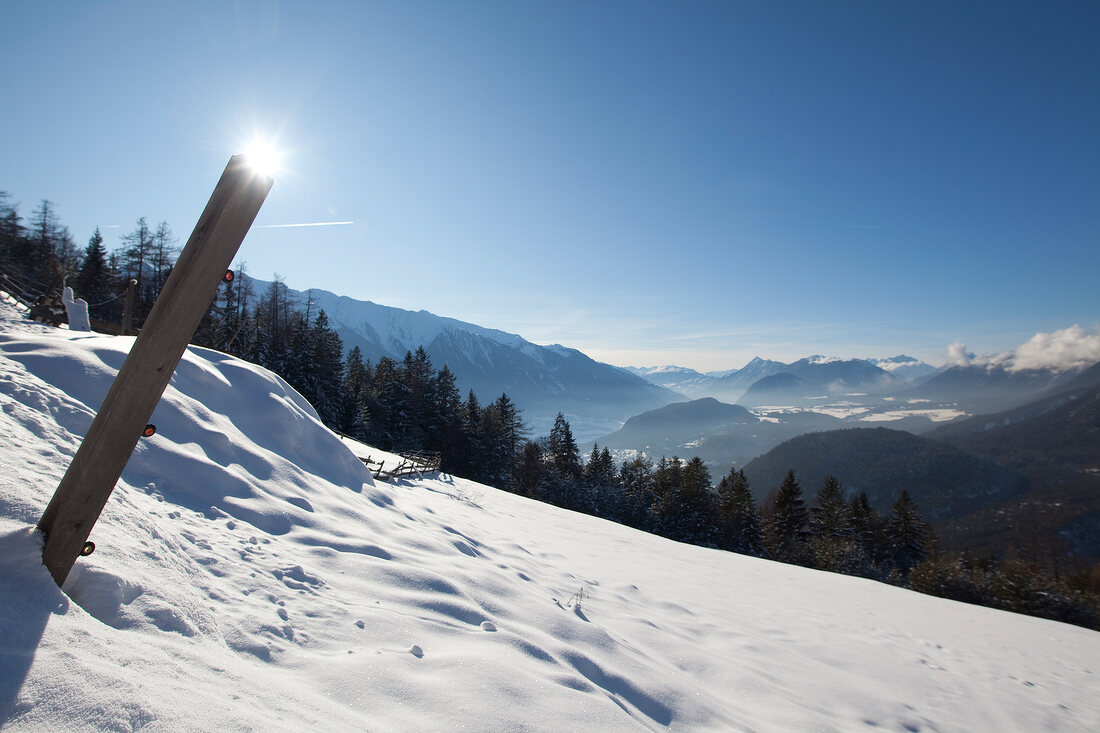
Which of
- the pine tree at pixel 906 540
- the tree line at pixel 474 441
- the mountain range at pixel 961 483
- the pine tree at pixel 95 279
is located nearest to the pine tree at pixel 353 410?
the tree line at pixel 474 441

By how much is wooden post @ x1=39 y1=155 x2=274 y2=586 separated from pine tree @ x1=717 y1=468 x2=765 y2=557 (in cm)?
4370

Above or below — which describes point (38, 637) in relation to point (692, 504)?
above

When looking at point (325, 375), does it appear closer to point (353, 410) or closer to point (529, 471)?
point (353, 410)

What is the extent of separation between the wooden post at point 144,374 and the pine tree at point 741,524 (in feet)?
143

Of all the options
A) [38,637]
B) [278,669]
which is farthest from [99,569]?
[278,669]

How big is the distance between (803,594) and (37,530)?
35.9 ft

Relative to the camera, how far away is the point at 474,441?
142 feet

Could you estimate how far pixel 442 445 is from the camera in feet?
141

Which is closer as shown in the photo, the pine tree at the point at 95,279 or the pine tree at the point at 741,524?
the pine tree at the point at 95,279

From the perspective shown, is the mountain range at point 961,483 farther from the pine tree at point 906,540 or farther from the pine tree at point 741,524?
the pine tree at point 741,524

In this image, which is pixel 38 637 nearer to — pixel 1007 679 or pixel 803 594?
pixel 1007 679

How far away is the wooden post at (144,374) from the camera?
6.84ft

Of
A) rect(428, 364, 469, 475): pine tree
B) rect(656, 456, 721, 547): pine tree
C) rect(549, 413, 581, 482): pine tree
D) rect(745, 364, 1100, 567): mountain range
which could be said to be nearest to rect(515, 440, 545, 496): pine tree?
rect(549, 413, 581, 482): pine tree

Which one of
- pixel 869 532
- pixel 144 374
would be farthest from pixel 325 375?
pixel 869 532
